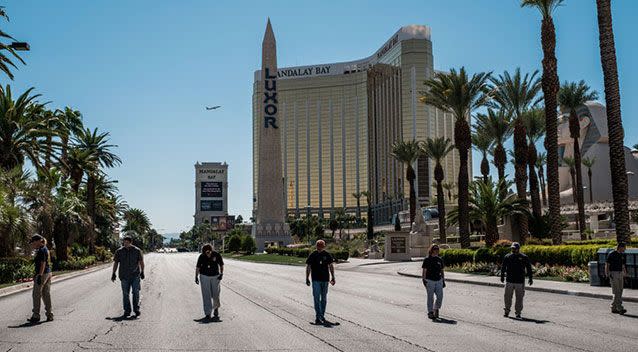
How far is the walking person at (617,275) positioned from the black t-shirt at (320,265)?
6.71 meters

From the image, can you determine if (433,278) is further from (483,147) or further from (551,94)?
(483,147)

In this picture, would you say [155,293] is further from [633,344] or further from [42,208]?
[42,208]

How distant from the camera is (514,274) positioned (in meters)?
14.7

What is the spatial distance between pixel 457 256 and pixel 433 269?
23.9 metres

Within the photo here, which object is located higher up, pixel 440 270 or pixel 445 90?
pixel 445 90

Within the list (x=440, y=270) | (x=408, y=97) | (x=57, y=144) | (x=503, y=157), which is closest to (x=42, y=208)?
(x=57, y=144)

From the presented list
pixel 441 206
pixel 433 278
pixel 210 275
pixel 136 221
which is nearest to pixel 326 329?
pixel 433 278

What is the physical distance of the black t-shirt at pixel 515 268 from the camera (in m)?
14.6

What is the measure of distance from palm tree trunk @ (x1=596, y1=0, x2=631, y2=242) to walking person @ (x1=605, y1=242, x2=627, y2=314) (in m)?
11.3

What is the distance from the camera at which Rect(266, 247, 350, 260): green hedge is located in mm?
57906

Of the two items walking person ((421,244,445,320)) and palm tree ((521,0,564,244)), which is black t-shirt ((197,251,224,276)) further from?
palm tree ((521,0,564,244))

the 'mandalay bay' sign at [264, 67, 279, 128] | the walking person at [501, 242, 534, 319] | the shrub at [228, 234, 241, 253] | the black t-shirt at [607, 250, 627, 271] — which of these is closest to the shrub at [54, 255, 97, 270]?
the walking person at [501, 242, 534, 319]

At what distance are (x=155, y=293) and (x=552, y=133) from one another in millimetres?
23034

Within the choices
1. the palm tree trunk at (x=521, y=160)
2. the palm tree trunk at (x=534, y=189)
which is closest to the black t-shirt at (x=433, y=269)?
the palm tree trunk at (x=521, y=160)
